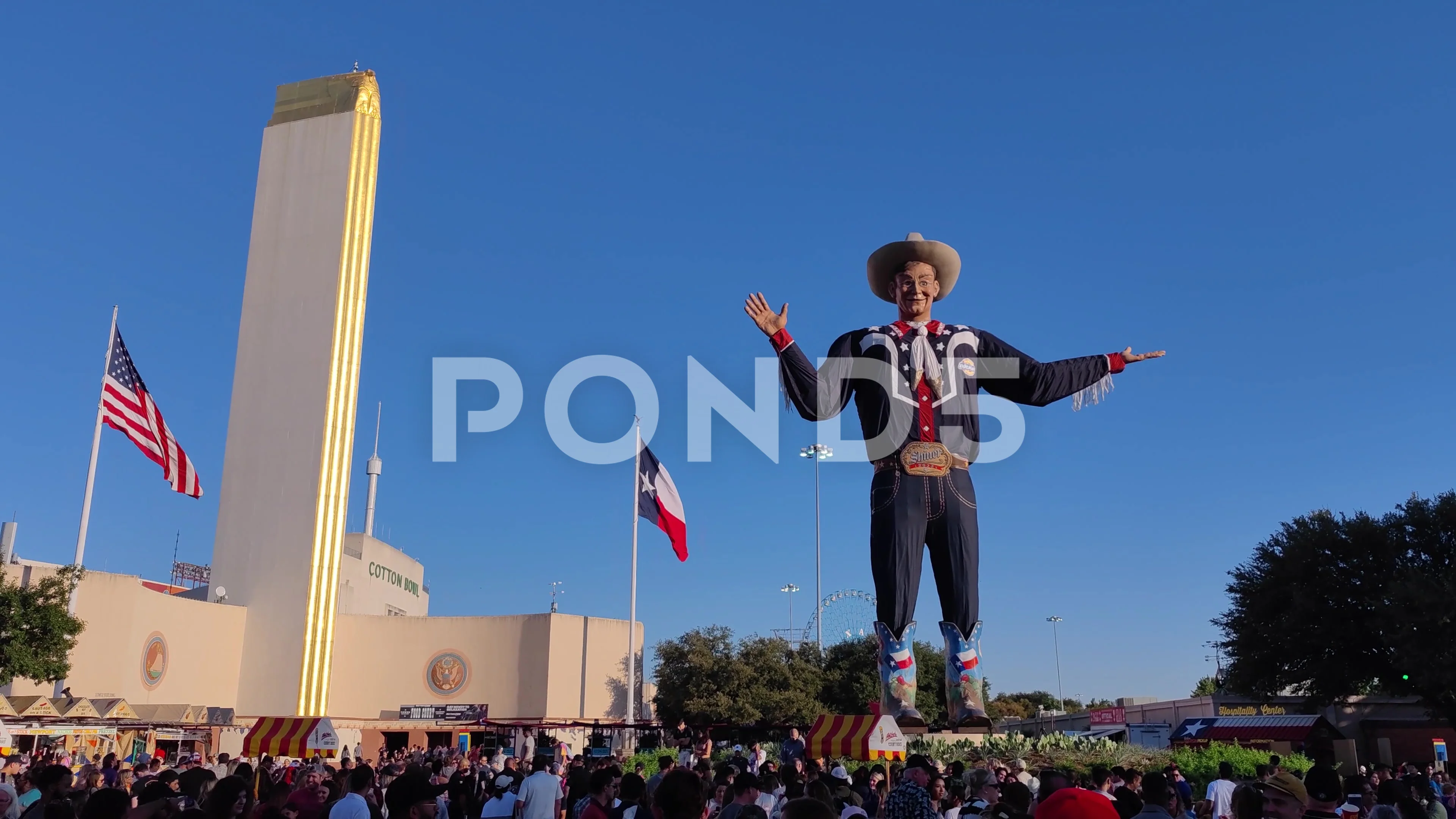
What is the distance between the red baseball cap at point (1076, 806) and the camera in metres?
5.52

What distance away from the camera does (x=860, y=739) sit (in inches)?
538

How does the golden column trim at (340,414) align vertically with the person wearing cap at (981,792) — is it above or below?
above

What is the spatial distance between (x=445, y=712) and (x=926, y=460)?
36209 mm

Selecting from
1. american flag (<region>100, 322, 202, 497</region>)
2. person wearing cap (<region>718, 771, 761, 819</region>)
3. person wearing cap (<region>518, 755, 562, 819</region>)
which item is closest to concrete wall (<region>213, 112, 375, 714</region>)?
american flag (<region>100, 322, 202, 497</region>)

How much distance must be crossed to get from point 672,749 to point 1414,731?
34591 mm

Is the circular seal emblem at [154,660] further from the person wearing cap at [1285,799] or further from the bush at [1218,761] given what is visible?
the person wearing cap at [1285,799]

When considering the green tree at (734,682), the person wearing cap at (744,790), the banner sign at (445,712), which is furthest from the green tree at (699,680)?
the person wearing cap at (744,790)

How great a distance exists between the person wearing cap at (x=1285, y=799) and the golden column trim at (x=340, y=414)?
Result: 40.6m

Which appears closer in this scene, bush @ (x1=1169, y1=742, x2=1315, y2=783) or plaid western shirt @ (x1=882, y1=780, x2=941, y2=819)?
plaid western shirt @ (x1=882, y1=780, x2=941, y2=819)

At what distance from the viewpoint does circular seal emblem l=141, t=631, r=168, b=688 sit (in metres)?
37.7

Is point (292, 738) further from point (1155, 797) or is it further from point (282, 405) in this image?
point (282, 405)

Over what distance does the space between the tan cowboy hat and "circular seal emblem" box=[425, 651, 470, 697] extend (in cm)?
3612

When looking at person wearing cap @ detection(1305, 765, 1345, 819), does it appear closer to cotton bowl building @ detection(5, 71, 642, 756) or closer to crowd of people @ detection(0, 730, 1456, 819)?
crowd of people @ detection(0, 730, 1456, 819)

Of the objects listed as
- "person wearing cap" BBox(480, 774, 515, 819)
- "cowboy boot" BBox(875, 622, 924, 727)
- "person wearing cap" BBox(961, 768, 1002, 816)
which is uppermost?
"cowboy boot" BBox(875, 622, 924, 727)
